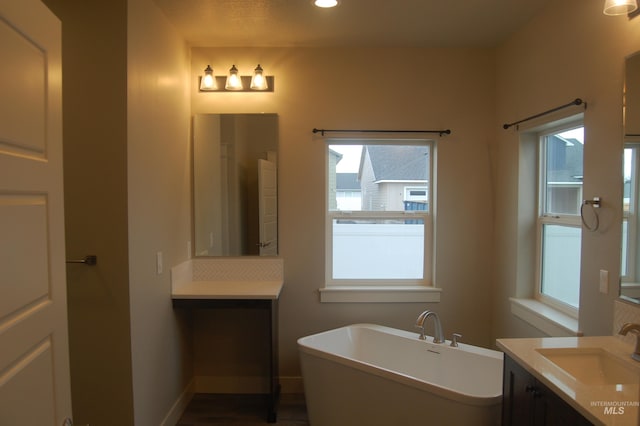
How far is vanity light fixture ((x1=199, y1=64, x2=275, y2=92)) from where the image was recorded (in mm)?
2855

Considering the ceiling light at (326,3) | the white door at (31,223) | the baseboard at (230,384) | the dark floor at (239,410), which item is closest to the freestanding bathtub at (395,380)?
the dark floor at (239,410)

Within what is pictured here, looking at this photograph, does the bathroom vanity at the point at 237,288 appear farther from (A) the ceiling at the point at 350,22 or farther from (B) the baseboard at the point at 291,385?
(A) the ceiling at the point at 350,22

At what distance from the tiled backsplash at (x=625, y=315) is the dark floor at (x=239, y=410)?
1928 millimetres

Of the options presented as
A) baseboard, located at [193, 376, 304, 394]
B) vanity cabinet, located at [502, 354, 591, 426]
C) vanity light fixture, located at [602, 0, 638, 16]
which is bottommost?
baseboard, located at [193, 376, 304, 394]

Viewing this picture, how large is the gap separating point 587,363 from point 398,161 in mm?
1907

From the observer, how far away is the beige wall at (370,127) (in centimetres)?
297

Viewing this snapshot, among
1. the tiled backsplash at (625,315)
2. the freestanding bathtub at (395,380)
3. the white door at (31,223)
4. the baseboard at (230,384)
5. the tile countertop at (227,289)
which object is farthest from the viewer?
the baseboard at (230,384)

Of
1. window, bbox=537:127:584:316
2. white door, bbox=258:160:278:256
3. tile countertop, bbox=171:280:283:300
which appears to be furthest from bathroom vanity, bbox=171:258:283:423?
window, bbox=537:127:584:316

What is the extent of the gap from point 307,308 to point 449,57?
2.27 m

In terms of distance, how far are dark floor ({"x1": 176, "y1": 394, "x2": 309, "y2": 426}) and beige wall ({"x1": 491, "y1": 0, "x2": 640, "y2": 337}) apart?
1667mm

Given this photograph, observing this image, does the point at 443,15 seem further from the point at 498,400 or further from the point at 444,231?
the point at 498,400

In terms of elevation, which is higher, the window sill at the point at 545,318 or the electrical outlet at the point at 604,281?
the electrical outlet at the point at 604,281

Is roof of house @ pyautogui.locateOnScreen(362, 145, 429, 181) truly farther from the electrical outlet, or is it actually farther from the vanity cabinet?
the vanity cabinet

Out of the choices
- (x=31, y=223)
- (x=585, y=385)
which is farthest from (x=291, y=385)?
(x=31, y=223)
